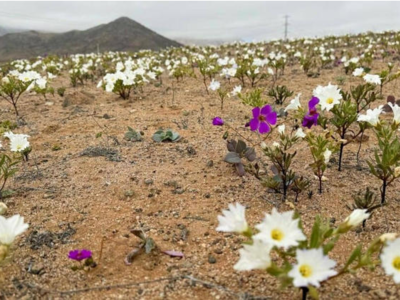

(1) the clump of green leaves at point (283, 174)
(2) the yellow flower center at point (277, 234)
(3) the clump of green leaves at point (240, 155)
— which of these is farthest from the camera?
(3) the clump of green leaves at point (240, 155)

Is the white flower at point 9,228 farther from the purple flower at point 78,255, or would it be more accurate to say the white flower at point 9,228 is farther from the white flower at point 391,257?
the white flower at point 391,257

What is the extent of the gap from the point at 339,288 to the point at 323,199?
888mm

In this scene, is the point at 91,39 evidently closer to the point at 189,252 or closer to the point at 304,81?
the point at 304,81

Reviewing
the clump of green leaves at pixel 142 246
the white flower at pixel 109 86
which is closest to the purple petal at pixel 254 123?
the clump of green leaves at pixel 142 246

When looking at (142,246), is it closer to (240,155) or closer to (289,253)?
(289,253)

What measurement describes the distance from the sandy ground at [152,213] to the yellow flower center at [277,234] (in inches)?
18.4

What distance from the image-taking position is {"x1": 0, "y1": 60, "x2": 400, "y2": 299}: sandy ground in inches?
72.6

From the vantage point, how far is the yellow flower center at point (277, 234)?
1.42m

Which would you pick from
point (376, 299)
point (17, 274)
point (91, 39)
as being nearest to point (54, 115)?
point (17, 274)

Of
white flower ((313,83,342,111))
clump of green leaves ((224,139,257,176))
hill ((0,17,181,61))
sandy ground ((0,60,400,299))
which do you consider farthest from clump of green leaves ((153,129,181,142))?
hill ((0,17,181,61))

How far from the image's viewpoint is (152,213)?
99.0 inches

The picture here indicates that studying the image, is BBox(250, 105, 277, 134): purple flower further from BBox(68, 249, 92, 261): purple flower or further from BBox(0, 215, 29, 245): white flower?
BBox(0, 215, 29, 245): white flower

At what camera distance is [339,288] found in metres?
1.77

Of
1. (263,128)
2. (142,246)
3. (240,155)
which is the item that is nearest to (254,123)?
(263,128)
